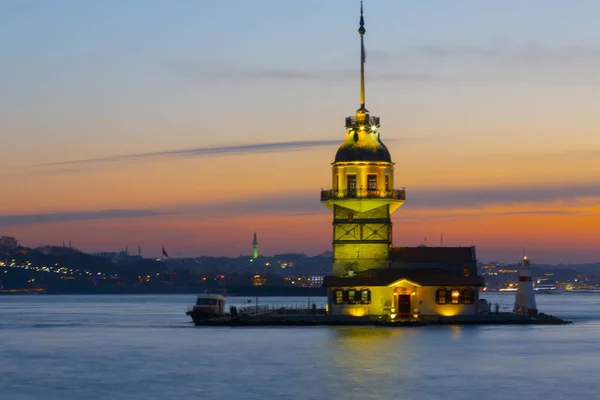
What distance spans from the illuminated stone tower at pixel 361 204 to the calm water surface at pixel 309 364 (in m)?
7.40

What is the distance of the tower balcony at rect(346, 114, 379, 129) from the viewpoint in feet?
349

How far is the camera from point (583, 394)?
190ft

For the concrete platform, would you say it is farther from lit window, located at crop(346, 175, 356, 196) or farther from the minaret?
lit window, located at crop(346, 175, 356, 196)

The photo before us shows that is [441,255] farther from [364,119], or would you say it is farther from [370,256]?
[364,119]

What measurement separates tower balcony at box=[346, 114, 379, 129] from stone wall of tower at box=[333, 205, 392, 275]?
739cm

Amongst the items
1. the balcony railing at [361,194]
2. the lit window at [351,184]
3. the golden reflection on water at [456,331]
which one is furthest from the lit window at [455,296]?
the lit window at [351,184]

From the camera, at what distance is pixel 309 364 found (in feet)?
237

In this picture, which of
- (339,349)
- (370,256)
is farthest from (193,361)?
(370,256)

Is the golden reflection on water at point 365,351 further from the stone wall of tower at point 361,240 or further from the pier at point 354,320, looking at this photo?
the stone wall of tower at point 361,240

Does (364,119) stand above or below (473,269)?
above

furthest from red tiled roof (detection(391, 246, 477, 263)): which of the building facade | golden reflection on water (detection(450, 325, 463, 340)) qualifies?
golden reflection on water (detection(450, 325, 463, 340))

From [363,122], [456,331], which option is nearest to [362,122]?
[363,122]

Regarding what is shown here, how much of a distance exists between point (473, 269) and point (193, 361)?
124ft

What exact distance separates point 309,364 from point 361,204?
33.5 m
